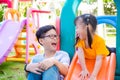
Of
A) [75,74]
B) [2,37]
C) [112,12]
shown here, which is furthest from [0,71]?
[112,12]

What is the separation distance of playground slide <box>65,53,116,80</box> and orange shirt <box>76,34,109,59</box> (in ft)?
0.32

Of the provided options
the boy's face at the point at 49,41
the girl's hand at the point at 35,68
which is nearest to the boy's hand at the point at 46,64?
the girl's hand at the point at 35,68

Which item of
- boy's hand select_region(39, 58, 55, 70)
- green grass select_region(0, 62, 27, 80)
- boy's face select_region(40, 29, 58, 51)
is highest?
boy's face select_region(40, 29, 58, 51)

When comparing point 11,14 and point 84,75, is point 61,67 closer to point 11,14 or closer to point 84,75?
point 84,75

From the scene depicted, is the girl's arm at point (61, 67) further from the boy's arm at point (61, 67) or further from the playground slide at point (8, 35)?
the playground slide at point (8, 35)

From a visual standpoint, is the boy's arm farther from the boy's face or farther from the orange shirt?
the orange shirt

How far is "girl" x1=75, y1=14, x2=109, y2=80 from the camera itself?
213 cm

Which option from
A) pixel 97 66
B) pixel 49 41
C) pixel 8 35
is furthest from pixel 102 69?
pixel 8 35

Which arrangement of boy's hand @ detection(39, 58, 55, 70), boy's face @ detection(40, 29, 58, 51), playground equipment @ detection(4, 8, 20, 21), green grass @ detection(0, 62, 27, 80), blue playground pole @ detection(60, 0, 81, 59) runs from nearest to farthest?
boy's hand @ detection(39, 58, 55, 70), boy's face @ detection(40, 29, 58, 51), blue playground pole @ detection(60, 0, 81, 59), green grass @ detection(0, 62, 27, 80), playground equipment @ detection(4, 8, 20, 21)

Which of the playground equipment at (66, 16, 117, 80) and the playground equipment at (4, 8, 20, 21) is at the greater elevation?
the playground equipment at (4, 8, 20, 21)

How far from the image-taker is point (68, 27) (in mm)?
2703

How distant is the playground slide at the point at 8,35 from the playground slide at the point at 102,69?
1.80 meters

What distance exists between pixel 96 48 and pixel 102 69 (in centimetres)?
21

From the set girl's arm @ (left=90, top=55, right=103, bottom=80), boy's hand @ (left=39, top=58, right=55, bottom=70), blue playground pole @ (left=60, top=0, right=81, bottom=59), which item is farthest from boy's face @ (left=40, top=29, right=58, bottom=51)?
blue playground pole @ (left=60, top=0, right=81, bottom=59)
